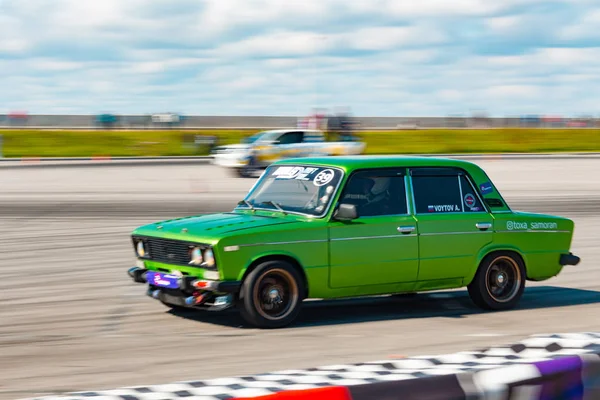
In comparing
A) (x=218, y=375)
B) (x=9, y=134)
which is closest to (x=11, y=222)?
(x=218, y=375)

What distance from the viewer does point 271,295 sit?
8.57 metres

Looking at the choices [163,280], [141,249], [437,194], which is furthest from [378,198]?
[141,249]

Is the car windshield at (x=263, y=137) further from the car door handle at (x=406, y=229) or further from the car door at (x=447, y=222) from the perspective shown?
the car door handle at (x=406, y=229)

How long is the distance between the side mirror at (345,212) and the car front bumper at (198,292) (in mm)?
1181

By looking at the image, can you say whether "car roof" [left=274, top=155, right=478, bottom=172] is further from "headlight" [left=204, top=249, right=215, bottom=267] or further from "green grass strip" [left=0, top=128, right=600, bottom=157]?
"green grass strip" [left=0, top=128, right=600, bottom=157]

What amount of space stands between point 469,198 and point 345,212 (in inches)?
66.5

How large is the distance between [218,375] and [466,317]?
3.43 meters

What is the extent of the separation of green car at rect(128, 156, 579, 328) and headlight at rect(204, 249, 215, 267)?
0.5 inches

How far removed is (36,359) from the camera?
7340mm

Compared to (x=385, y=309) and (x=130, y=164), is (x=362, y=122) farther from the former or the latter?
(x=385, y=309)

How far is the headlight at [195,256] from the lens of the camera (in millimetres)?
8469

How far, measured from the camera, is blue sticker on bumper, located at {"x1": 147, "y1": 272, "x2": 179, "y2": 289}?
8617 millimetres

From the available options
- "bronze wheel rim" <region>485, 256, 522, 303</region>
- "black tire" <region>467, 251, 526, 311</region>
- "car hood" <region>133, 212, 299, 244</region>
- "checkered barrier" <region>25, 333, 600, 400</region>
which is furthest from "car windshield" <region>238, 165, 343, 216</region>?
"checkered barrier" <region>25, 333, 600, 400</region>

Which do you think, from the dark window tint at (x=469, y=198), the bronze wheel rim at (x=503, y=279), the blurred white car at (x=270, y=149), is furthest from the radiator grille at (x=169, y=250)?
the blurred white car at (x=270, y=149)
